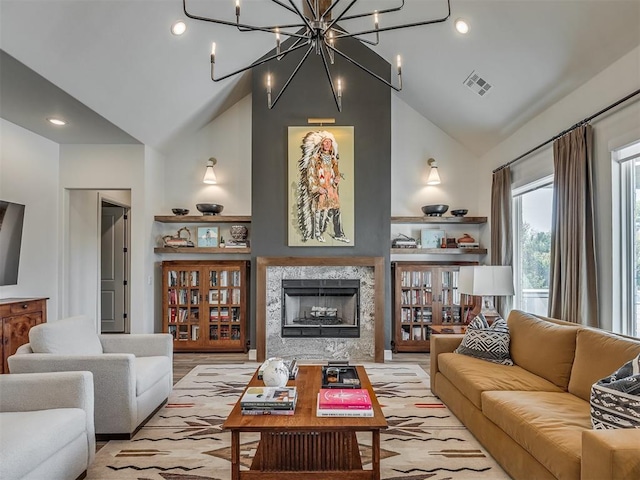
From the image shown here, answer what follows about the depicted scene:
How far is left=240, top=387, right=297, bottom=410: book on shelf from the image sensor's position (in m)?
2.37

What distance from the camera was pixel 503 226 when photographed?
16.8 feet

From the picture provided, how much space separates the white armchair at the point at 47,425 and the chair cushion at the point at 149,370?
61 centimetres

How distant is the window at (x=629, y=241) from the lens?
3236mm

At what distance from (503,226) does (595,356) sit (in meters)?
2.75

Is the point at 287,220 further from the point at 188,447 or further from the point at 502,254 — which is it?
the point at 188,447

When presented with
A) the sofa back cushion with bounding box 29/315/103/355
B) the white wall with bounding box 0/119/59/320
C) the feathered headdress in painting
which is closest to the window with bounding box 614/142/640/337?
the feathered headdress in painting

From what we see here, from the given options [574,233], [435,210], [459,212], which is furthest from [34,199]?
[574,233]

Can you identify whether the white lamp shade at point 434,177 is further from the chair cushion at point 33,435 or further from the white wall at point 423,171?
the chair cushion at point 33,435


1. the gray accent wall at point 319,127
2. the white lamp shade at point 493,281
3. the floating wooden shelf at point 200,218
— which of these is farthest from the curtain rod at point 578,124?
the floating wooden shelf at point 200,218

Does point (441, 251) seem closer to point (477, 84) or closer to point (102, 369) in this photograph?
point (477, 84)

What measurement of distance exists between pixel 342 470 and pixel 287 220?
3.63 m

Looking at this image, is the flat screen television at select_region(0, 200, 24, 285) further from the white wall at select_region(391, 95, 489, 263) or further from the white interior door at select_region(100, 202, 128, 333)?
the white wall at select_region(391, 95, 489, 263)

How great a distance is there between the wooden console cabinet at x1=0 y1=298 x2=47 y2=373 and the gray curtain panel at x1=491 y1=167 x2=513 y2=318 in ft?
17.1

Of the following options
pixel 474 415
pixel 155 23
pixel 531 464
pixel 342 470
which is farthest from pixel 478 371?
pixel 155 23
